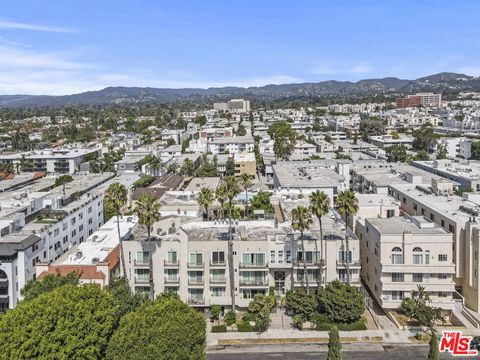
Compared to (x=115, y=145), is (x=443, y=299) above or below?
below

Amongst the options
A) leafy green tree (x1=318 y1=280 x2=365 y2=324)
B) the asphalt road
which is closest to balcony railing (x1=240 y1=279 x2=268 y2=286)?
leafy green tree (x1=318 y1=280 x2=365 y2=324)

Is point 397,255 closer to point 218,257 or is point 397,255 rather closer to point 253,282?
point 253,282

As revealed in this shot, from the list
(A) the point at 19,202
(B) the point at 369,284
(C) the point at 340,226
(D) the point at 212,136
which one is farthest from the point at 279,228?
(D) the point at 212,136

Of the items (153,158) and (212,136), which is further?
(212,136)

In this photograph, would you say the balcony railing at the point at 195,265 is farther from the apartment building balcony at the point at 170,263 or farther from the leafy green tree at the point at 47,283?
the leafy green tree at the point at 47,283

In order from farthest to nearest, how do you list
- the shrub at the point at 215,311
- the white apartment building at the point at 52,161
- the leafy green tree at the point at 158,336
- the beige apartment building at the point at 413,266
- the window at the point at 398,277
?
the white apartment building at the point at 52,161 → the shrub at the point at 215,311 → the window at the point at 398,277 → the beige apartment building at the point at 413,266 → the leafy green tree at the point at 158,336

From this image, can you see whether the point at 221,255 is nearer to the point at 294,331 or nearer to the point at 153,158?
the point at 294,331

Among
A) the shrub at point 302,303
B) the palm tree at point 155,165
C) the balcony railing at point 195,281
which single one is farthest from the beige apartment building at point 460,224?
the palm tree at point 155,165
